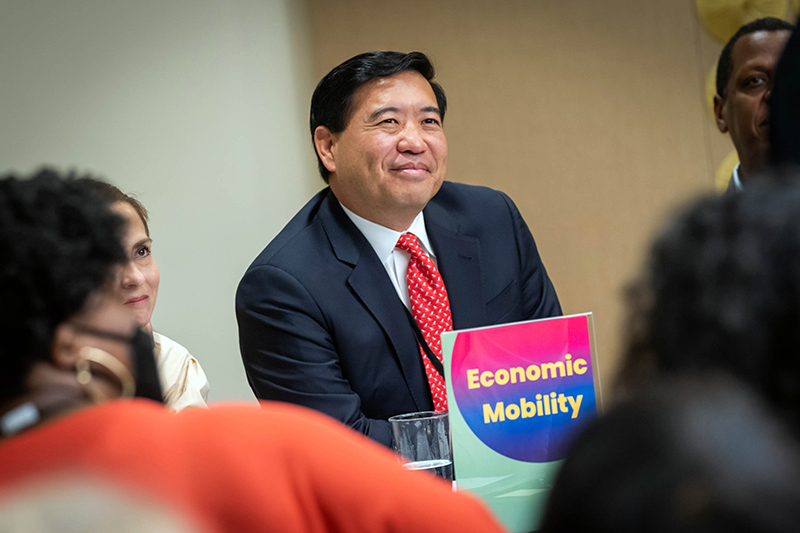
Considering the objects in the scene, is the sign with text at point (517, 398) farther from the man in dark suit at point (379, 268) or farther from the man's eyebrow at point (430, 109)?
the man's eyebrow at point (430, 109)

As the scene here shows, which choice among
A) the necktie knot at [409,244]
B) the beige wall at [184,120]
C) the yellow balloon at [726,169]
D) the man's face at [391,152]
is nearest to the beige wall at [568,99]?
the yellow balloon at [726,169]

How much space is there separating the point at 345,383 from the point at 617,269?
172 cm

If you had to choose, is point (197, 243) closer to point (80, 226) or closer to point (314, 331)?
point (314, 331)

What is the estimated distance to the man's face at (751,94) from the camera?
2.03m

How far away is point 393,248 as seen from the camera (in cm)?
179

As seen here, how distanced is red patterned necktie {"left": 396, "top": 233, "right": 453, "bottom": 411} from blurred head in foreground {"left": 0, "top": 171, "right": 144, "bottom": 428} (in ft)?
3.42

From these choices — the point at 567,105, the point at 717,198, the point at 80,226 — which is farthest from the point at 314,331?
the point at 567,105

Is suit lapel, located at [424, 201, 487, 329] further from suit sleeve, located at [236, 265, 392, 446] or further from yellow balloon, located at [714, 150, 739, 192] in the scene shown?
yellow balloon, located at [714, 150, 739, 192]

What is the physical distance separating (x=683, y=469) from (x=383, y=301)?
1.38 metres

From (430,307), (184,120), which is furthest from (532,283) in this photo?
(184,120)

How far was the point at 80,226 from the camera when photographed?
24.2 inches

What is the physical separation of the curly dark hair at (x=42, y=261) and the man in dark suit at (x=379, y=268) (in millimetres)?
944

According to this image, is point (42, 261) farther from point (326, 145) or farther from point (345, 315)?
point (326, 145)

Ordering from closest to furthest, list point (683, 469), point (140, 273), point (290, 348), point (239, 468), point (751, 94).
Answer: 1. point (683, 469)
2. point (239, 468)
3. point (290, 348)
4. point (140, 273)
5. point (751, 94)
